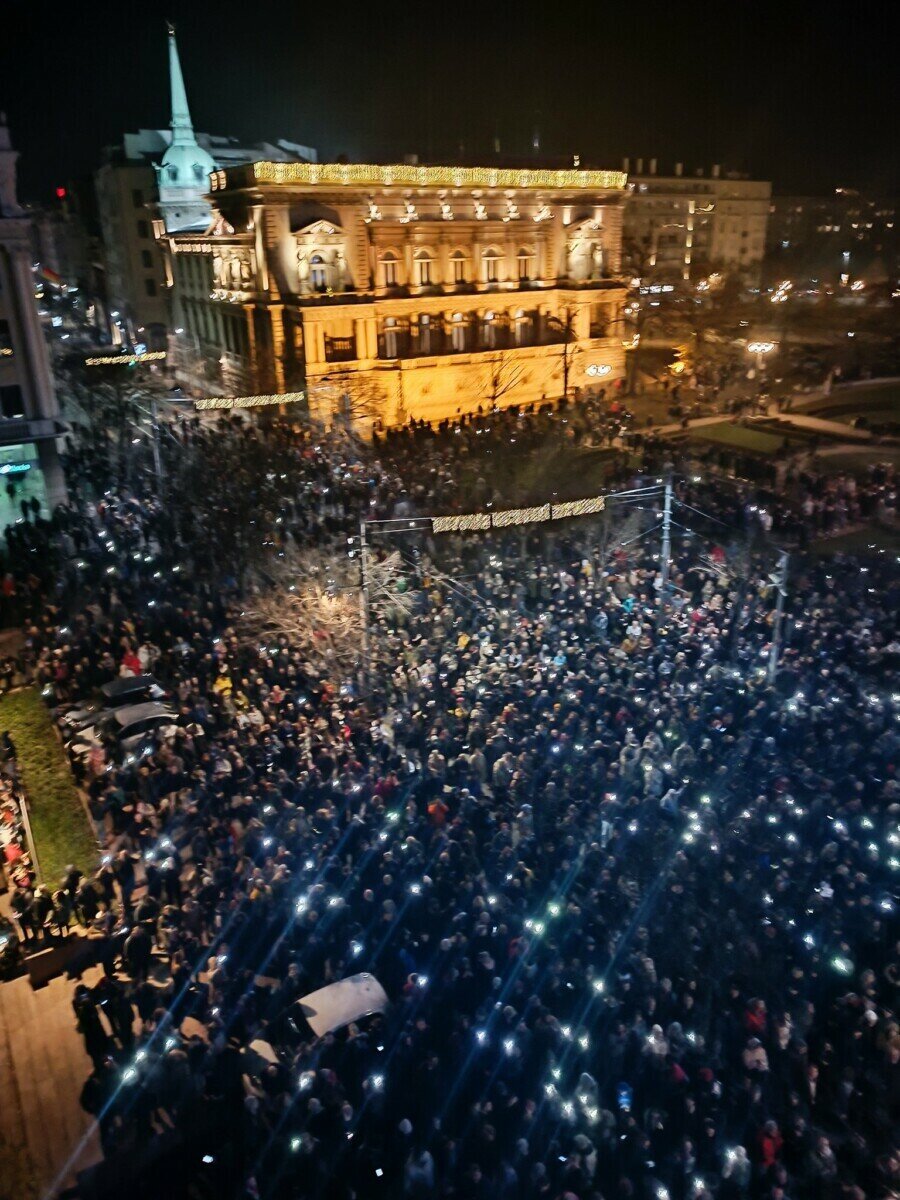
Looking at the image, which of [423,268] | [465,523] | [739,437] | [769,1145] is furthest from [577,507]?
[423,268]

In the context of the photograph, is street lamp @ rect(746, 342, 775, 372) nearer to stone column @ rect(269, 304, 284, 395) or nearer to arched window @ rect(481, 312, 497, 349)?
arched window @ rect(481, 312, 497, 349)

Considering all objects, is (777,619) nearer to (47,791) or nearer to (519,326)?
(47,791)

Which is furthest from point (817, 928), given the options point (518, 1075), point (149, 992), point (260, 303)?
point (260, 303)

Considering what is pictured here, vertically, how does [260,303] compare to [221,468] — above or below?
above

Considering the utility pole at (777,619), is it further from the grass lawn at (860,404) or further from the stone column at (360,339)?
the stone column at (360,339)

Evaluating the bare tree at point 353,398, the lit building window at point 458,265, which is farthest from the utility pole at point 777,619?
the lit building window at point 458,265

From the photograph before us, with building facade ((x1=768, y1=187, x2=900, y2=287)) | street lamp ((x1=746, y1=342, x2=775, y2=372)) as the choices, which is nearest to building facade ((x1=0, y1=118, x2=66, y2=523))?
street lamp ((x1=746, y1=342, x2=775, y2=372))

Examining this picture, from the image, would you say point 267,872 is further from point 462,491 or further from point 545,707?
point 462,491
